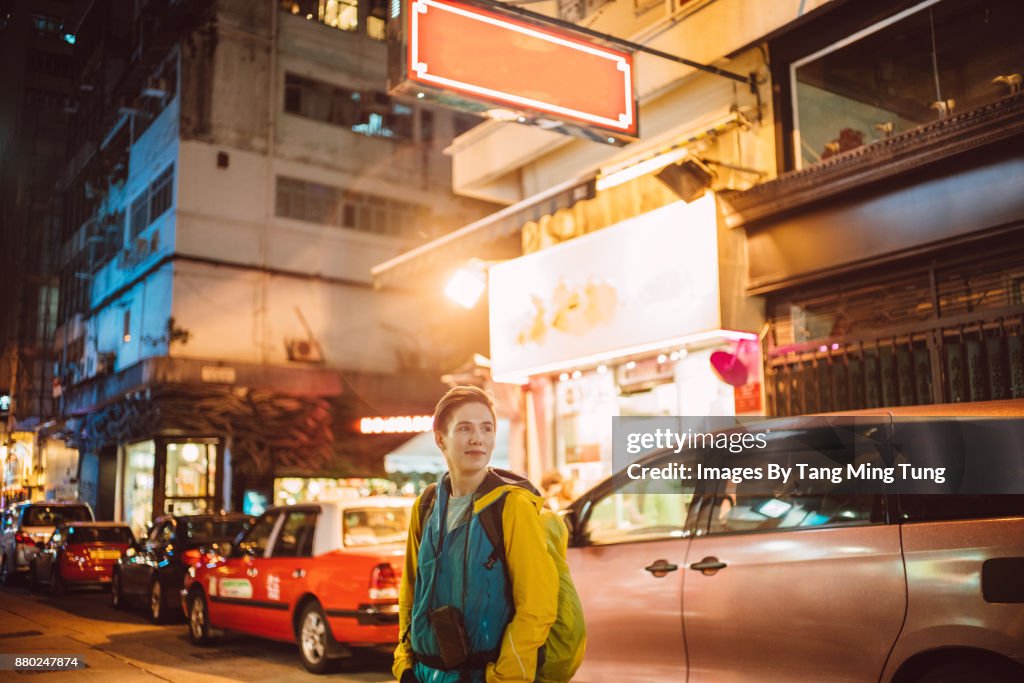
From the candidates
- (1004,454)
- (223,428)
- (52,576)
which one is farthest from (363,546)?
(223,428)

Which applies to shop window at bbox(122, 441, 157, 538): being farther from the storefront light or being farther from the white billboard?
the white billboard

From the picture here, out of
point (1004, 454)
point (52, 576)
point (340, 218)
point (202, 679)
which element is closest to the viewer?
point (1004, 454)

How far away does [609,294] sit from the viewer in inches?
472

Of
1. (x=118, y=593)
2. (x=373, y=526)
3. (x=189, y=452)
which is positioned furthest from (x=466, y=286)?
(x=189, y=452)

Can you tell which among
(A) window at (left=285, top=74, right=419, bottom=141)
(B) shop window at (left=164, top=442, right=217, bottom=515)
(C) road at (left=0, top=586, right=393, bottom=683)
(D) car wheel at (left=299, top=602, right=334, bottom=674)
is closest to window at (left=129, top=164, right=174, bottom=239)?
(A) window at (left=285, top=74, right=419, bottom=141)

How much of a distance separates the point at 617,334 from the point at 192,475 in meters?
18.0

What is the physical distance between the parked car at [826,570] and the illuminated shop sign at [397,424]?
18.8m

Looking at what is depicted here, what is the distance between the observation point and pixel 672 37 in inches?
460

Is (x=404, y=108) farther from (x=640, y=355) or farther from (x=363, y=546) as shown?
(x=363, y=546)

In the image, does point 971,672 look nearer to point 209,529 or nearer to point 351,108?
point 209,529

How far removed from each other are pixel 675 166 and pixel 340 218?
754 inches

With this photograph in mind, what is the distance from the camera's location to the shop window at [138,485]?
26906mm

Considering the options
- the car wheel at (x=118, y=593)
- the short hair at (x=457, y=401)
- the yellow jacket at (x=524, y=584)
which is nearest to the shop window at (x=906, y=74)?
the short hair at (x=457, y=401)

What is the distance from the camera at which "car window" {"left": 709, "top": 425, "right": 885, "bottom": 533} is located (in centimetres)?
504
